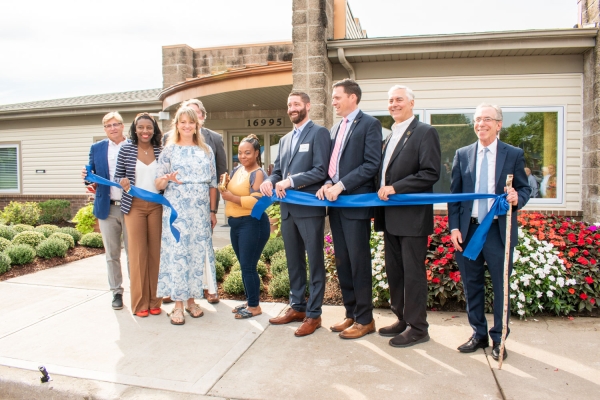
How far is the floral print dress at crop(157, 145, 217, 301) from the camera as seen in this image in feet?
15.4

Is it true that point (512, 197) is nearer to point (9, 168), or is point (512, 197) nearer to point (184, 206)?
point (184, 206)

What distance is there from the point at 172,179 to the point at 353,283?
1997 millimetres

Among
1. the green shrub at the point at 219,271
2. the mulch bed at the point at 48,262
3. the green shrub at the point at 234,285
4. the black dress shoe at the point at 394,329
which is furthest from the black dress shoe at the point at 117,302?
the black dress shoe at the point at 394,329

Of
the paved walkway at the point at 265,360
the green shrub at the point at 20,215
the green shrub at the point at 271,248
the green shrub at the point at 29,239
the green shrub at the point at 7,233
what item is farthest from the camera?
the green shrub at the point at 20,215

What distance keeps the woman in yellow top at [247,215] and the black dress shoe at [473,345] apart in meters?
2.06

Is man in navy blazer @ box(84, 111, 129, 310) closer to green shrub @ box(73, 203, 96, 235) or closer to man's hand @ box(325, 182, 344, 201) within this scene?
man's hand @ box(325, 182, 344, 201)

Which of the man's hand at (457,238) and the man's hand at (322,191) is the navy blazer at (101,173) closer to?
the man's hand at (322,191)

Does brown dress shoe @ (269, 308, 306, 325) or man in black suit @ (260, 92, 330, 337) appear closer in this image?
man in black suit @ (260, 92, 330, 337)

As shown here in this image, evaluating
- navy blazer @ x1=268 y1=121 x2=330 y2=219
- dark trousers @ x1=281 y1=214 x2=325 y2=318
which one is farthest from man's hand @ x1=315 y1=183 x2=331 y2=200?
dark trousers @ x1=281 y1=214 x2=325 y2=318

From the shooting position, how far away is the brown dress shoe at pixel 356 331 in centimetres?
418

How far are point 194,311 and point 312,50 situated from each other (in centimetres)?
456

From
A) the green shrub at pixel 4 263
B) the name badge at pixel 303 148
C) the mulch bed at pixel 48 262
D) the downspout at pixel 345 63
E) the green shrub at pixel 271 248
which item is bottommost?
the mulch bed at pixel 48 262

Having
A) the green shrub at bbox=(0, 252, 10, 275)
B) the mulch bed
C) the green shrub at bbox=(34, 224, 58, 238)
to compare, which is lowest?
the mulch bed

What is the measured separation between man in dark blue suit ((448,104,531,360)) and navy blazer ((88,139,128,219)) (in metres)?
3.50
